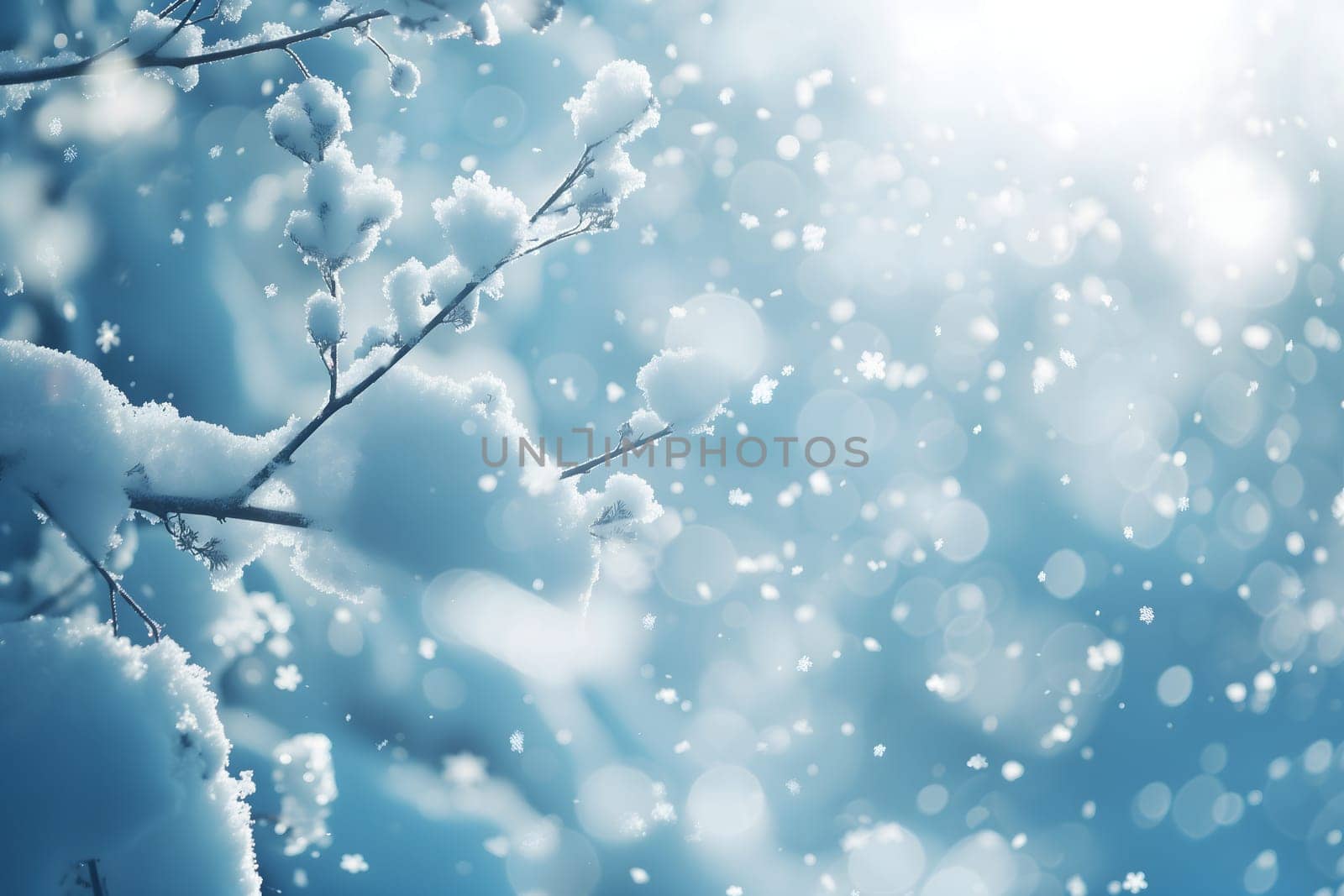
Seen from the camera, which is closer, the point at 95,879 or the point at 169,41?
the point at 95,879

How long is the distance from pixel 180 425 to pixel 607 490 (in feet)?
3.86

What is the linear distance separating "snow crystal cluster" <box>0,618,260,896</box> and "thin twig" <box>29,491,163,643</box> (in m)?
0.05

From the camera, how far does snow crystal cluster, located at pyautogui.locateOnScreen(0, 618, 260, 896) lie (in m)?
1.50

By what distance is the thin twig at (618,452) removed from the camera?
5.39 feet

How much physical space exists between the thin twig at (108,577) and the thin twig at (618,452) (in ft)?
3.75

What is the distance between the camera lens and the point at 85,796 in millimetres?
1557

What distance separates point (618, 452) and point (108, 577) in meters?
1.30

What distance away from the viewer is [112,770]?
157 cm

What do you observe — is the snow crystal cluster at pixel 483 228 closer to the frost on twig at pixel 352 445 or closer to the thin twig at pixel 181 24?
the frost on twig at pixel 352 445

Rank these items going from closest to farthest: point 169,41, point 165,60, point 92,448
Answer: point 165,60 → point 92,448 → point 169,41

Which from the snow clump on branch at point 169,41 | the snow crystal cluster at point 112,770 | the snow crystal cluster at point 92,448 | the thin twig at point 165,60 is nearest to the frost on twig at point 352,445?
the snow crystal cluster at point 92,448

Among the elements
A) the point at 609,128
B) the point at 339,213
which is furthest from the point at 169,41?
the point at 609,128

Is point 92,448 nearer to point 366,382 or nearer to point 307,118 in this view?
point 366,382

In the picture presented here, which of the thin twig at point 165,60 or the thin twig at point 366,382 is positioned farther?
the thin twig at point 366,382
